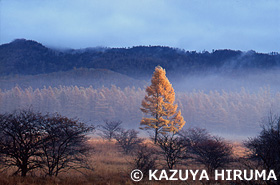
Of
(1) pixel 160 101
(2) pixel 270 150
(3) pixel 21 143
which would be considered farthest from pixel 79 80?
(2) pixel 270 150

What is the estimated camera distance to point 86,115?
7856 cm

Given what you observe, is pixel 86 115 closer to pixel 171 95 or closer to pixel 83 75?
pixel 171 95

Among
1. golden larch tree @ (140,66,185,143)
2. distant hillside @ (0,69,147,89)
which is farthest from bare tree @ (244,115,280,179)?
distant hillside @ (0,69,147,89)

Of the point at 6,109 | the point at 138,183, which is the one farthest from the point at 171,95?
the point at 6,109

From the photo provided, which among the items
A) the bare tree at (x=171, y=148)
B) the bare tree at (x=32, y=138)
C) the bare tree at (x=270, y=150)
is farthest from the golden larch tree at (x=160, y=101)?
the bare tree at (x=32, y=138)

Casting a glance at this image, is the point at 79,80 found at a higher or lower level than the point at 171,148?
higher

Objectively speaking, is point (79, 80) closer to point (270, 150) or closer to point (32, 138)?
point (32, 138)

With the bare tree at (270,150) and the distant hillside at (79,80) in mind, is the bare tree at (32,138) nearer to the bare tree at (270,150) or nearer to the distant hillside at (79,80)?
the bare tree at (270,150)

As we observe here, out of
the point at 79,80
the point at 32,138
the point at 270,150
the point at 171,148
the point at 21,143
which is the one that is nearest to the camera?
the point at 270,150

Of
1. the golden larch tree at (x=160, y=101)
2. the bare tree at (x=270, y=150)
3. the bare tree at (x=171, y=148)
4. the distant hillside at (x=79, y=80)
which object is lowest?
the bare tree at (x=171, y=148)

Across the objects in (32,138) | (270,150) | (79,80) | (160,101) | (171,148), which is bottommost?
(171,148)

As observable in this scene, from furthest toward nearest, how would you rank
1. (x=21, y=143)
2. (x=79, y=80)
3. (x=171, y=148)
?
(x=79, y=80), (x=171, y=148), (x=21, y=143)

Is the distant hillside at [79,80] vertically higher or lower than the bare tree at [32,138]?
higher

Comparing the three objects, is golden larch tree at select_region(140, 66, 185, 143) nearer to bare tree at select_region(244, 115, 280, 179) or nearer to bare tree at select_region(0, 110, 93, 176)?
bare tree at select_region(244, 115, 280, 179)
